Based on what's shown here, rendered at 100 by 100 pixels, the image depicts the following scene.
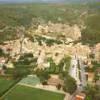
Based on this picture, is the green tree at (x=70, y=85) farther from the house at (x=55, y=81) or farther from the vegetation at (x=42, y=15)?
the vegetation at (x=42, y=15)

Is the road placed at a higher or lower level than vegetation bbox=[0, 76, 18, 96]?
higher

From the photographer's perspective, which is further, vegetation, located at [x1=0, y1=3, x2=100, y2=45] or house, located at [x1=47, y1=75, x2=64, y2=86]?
vegetation, located at [x1=0, y1=3, x2=100, y2=45]

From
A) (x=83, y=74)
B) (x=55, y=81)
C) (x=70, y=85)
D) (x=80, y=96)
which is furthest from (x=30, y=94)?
(x=83, y=74)

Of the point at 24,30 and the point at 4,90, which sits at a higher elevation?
the point at 24,30

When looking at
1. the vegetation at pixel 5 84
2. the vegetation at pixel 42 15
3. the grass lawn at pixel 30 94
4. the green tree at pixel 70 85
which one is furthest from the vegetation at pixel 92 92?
the vegetation at pixel 5 84

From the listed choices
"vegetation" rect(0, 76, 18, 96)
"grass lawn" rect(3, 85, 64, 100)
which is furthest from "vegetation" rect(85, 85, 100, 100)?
"vegetation" rect(0, 76, 18, 96)

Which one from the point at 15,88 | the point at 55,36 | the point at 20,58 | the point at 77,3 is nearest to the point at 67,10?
the point at 77,3

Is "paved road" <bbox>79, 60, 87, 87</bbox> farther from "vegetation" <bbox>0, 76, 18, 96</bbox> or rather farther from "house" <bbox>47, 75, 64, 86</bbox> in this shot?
"vegetation" <bbox>0, 76, 18, 96</bbox>

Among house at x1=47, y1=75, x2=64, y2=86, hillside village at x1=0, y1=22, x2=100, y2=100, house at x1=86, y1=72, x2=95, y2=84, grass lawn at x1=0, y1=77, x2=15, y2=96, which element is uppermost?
hillside village at x1=0, y1=22, x2=100, y2=100

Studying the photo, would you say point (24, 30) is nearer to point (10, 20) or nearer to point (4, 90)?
point (10, 20)
